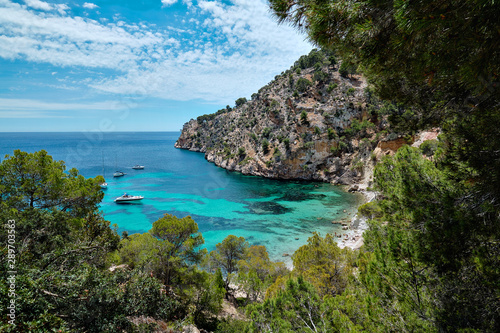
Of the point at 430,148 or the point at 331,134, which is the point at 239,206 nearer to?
the point at 430,148

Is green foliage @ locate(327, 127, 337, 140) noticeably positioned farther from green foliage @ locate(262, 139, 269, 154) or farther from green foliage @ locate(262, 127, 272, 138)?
green foliage @ locate(262, 127, 272, 138)

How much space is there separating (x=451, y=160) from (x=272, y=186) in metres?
35.7

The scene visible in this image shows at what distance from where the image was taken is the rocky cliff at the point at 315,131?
37.3 m

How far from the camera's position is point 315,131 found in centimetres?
4053

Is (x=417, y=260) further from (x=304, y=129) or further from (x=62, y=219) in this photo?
(x=304, y=129)

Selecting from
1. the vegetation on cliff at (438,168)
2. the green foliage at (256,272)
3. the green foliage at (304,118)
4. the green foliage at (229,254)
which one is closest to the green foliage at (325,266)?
the green foliage at (256,272)

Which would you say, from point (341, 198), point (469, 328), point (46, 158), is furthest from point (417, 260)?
point (341, 198)

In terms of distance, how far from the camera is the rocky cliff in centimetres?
3728

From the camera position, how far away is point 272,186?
39.0 metres

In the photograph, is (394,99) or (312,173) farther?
(312,173)

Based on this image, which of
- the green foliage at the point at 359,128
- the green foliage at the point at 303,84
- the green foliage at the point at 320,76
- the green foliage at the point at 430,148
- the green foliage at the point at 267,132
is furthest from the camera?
the green foliage at the point at 267,132

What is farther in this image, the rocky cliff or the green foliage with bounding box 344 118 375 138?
the rocky cliff

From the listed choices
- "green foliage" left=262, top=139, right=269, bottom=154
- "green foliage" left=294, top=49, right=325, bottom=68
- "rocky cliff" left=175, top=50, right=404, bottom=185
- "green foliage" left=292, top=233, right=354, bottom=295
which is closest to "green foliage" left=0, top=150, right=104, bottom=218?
"green foliage" left=292, top=233, right=354, bottom=295

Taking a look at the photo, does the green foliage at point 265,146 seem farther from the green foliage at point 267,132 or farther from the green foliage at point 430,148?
the green foliage at point 430,148
